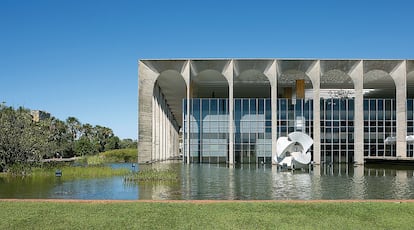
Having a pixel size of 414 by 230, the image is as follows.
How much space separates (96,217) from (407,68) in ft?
149

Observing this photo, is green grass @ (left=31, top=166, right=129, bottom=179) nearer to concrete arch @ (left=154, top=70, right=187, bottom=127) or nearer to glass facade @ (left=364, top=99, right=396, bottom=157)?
concrete arch @ (left=154, top=70, right=187, bottom=127)

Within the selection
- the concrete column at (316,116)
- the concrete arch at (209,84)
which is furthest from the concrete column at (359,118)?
the concrete arch at (209,84)

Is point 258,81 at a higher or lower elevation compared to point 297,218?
higher

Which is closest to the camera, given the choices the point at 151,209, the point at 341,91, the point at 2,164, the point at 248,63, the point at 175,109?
Answer: the point at 151,209

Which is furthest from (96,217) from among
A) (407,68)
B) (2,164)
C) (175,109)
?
(175,109)

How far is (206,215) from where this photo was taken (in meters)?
10.4

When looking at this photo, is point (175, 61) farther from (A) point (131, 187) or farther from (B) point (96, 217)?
(B) point (96, 217)

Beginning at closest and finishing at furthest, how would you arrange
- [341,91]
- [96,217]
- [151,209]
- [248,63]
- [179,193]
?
1. [96,217]
2. [151,209]
3. [179,193]
4. [248,63]
5. [341,91]

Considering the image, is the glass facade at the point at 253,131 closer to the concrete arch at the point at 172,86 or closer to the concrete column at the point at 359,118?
the concrete arch at the point at 172,86

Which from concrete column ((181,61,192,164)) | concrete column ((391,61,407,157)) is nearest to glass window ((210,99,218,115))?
concrete column ((181,61,192,164))

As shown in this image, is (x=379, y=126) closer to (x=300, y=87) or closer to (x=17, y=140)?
(x=300, y=87)

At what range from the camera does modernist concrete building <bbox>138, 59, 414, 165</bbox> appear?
4597 centimetres

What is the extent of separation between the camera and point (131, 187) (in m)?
19.9

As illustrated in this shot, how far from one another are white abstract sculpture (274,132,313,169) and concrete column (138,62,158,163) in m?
17.7
